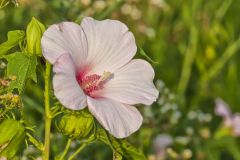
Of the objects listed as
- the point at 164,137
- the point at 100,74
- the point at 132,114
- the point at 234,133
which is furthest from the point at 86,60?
the point at 234,133

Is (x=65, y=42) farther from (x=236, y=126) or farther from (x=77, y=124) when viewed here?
(x=236, y=126)

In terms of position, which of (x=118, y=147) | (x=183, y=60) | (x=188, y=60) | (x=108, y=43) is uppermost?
(x=108, y=43)

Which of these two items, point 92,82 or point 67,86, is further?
point 92,82

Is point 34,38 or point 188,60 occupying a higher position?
point 34,38

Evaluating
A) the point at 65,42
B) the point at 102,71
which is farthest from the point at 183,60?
the point at 65,42

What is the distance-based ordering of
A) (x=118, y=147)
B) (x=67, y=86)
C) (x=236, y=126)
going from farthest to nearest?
1. (x=236, y=126)
2. (x=118, y=147)
3. (x=67, y=86)

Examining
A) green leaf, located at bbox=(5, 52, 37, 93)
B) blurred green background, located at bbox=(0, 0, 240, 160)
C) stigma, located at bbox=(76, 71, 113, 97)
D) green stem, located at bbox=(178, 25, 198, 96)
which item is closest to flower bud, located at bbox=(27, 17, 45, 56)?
green leaf, located at bbox=(5, 52, 37, 93)

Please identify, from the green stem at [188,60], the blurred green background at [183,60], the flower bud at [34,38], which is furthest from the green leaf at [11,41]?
the green stem at [188,60]
